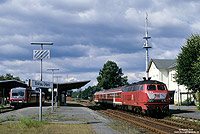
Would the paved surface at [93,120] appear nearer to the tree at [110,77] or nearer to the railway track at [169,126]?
the railway track at [169,126]

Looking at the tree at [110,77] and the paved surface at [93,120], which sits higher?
the tree at [110,77]

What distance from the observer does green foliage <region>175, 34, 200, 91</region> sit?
105ft

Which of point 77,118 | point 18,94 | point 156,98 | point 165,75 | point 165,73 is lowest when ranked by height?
point 77,118

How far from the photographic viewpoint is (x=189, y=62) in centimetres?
3238

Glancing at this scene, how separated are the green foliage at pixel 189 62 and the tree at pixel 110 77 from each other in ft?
164

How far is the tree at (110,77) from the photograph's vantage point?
83325mm

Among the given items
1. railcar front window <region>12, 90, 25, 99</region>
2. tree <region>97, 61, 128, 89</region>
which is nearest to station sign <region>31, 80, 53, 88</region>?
railcar front window <region>12, 90, 25, 99</region>

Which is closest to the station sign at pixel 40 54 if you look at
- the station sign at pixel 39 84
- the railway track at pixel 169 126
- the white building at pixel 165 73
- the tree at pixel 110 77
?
the station sign at pixel 39 84

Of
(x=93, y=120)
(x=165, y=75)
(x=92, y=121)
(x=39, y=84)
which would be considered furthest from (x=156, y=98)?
(x=165, y=75)

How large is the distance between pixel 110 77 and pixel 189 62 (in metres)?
52.6

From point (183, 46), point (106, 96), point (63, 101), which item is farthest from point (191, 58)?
point (63, 101)

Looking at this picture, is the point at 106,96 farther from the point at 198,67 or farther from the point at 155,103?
the point at 155,103

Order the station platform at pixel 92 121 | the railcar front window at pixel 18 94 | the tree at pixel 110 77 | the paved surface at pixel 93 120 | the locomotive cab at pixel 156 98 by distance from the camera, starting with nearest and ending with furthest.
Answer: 1. the paved surface at pixel 93 120
2. the station platform at pixel 92 121
3. the locomotive cab at pixel 156 98
4. the railcar front window at pixel 18 94
5. the tree at pixel 110 77

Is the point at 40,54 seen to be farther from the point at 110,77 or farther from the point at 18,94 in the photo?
the point at 110,77
